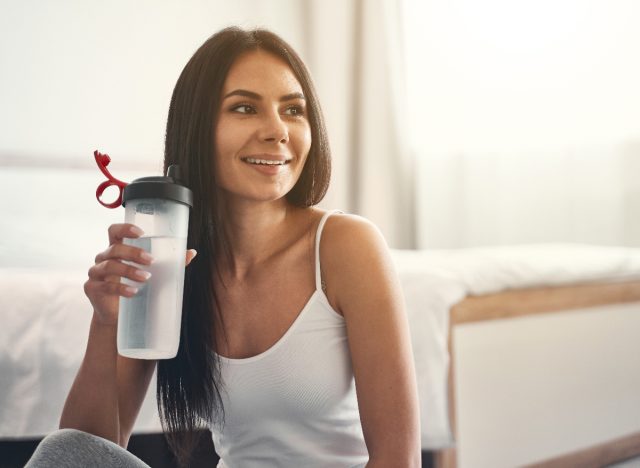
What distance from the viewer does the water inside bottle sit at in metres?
0.77

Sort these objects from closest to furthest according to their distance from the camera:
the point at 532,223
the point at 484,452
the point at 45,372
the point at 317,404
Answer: the point at 317,404 → the point at 45,372 → the point at 484,452 → the point at 532,223

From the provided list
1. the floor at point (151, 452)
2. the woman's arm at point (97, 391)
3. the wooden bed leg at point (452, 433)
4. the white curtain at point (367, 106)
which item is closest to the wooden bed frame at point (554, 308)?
the wooden bed leg at point (452, 433)

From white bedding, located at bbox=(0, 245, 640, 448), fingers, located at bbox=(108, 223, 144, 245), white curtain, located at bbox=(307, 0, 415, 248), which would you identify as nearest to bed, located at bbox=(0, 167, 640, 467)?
white bedding, located at bbox=(0, 245, 640, 448)

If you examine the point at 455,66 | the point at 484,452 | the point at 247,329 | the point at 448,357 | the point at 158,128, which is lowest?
the point at 484,452

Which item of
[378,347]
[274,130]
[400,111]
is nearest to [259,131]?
[274,130]

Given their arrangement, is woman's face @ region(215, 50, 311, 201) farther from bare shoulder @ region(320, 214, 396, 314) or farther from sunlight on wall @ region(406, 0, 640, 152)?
sunlight on wall @ region(406, 0, 640, 152)

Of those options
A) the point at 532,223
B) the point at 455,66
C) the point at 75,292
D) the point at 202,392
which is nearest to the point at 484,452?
the point at 202,392

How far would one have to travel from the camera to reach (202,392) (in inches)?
39.4

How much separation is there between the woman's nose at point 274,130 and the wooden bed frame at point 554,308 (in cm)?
56

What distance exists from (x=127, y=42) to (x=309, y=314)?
2313 mm

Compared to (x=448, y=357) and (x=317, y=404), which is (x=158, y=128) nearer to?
(x=448, y=357)

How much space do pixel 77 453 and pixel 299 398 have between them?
0.30m

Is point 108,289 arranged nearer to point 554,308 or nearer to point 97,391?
point 97,391

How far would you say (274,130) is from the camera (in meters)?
0.97
